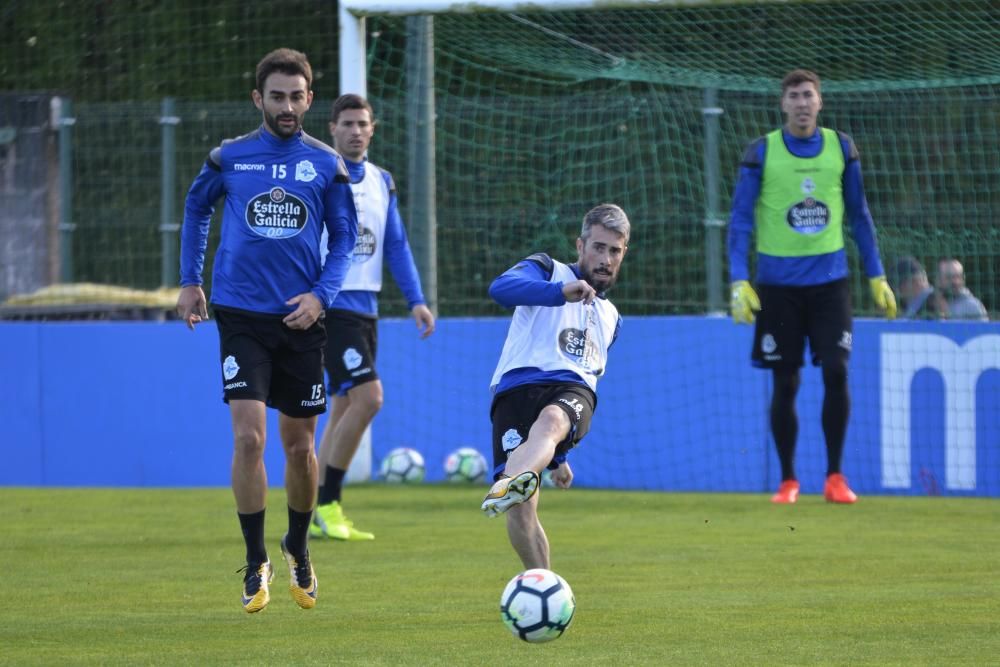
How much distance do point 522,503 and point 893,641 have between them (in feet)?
4.38

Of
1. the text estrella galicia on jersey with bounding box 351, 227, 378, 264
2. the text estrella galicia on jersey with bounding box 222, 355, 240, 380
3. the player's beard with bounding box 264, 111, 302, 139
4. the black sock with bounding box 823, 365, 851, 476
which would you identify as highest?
the player's beard with bounding box 264, 111, 302, 139

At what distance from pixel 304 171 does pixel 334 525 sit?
2693mm

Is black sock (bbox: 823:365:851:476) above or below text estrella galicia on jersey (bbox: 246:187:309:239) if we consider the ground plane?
below

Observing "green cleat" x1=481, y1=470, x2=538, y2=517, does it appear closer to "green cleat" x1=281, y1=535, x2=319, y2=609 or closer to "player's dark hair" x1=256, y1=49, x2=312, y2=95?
"green cleat" x1=281, y1=535, x2=319, y2=609

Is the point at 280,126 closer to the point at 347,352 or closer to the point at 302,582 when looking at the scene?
the point at 302,582

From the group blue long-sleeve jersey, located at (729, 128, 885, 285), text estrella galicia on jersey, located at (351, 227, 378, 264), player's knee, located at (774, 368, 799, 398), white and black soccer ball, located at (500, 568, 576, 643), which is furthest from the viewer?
player's knee, located at (774, 368, 799, 398)

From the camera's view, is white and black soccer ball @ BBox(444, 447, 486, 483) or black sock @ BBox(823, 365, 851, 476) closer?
black sock @ BBox(823, 365, 851, 476)

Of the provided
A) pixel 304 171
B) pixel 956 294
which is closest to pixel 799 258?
pixel 956 294

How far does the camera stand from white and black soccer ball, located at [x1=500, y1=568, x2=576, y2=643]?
534cm

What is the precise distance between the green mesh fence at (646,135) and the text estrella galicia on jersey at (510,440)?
5646 millimetres

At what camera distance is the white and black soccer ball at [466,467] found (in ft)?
39.1

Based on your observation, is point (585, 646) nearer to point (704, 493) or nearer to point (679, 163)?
point (704, 493)

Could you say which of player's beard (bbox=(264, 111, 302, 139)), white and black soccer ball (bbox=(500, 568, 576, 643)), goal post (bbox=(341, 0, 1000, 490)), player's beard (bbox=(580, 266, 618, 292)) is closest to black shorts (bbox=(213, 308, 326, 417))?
player's beard (bbox=(264, 111, 302, 139))

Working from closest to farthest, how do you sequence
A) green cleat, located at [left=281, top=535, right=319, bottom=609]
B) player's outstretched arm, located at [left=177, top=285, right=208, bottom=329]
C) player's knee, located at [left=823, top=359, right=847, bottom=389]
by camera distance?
1. green cleat, located at [left=281, top=535, right=319, bottom=609]
2. player's outstretched arm, located at [left=177, top=285, right=208, bottom=329]
3. player's knee, located at [left=823, top=359, right=847, bottom=389]
